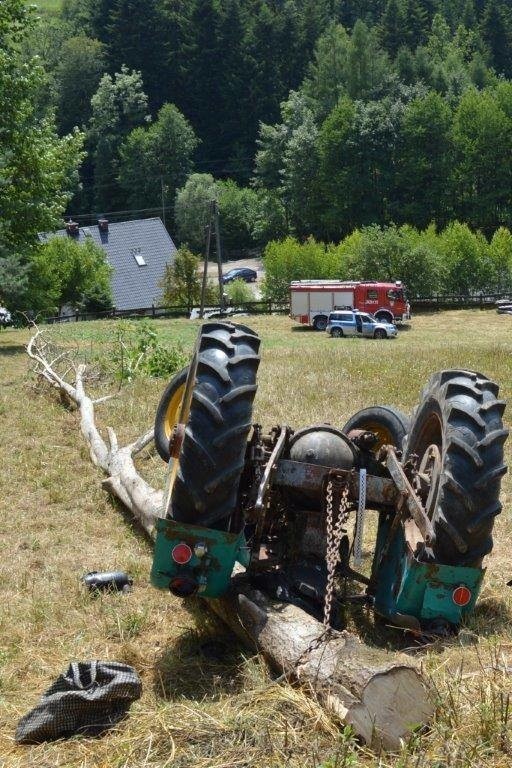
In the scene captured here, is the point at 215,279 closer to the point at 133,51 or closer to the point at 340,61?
the point at 340,61

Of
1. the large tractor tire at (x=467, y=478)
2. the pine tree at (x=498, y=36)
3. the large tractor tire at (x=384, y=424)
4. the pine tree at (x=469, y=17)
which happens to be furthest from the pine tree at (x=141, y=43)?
the large tractor tire at (x=467, y=478)

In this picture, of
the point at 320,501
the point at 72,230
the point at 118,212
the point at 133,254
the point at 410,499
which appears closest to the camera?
the point at 410,499

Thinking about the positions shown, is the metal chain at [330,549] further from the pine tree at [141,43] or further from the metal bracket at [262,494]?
the pine tree at [141,43]

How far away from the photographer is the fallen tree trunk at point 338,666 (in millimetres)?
4074

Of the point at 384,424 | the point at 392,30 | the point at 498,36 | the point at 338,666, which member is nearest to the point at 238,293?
the point at 384,424

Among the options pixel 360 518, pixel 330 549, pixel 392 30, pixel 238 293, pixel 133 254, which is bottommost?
pixel 238 293

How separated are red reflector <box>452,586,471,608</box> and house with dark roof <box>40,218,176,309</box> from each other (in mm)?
62296

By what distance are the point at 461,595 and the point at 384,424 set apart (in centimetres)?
209

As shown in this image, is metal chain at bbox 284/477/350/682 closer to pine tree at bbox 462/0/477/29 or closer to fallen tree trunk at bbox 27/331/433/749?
fallen tree trunk at bbox 27/331/433/749

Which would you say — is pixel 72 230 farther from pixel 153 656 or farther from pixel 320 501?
pixel 153 656

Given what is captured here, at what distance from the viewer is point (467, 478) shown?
514 centimetres

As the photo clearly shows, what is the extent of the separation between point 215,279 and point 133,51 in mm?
59240

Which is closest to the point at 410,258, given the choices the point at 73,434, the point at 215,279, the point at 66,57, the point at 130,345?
the point at 215,279

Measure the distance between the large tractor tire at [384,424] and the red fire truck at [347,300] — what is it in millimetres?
42357
